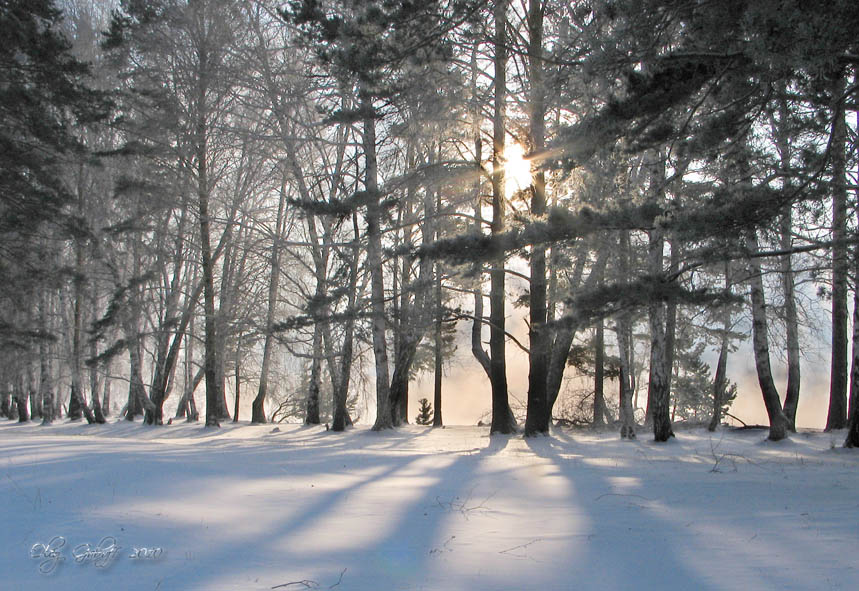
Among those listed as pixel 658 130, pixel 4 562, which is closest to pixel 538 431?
pixel 658 130

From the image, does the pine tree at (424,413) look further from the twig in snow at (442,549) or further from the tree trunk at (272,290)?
the twig in snow at (442,549)

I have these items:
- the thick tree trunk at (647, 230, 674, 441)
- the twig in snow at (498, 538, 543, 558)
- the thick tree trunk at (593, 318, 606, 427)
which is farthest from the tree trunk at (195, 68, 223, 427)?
the twig in snow at (498, 538, 543, 558)

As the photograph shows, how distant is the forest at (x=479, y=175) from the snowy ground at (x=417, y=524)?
282 cm

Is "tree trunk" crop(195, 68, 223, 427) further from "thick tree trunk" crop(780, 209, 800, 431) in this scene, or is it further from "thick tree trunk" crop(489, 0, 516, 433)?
"thick tree trunk" crop(780, 209, 800, 431)

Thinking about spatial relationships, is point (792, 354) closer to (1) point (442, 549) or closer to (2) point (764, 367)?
(2) point (764, 367)

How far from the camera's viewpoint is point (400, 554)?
13.9ft

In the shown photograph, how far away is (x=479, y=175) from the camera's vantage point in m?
14.6

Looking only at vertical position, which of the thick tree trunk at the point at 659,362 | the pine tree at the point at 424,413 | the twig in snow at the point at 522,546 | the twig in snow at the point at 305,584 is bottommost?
the pine tree at the point at 424,413

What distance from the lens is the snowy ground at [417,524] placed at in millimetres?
3756

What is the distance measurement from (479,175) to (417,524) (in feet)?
35.2

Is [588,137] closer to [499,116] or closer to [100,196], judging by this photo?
[499,116]

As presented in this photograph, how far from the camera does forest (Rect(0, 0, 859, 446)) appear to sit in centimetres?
708

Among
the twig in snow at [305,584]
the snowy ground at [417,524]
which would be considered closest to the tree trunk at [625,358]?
the snowy ground at [417,524]

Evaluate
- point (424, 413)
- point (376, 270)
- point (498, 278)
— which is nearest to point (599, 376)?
point (498, 278)
